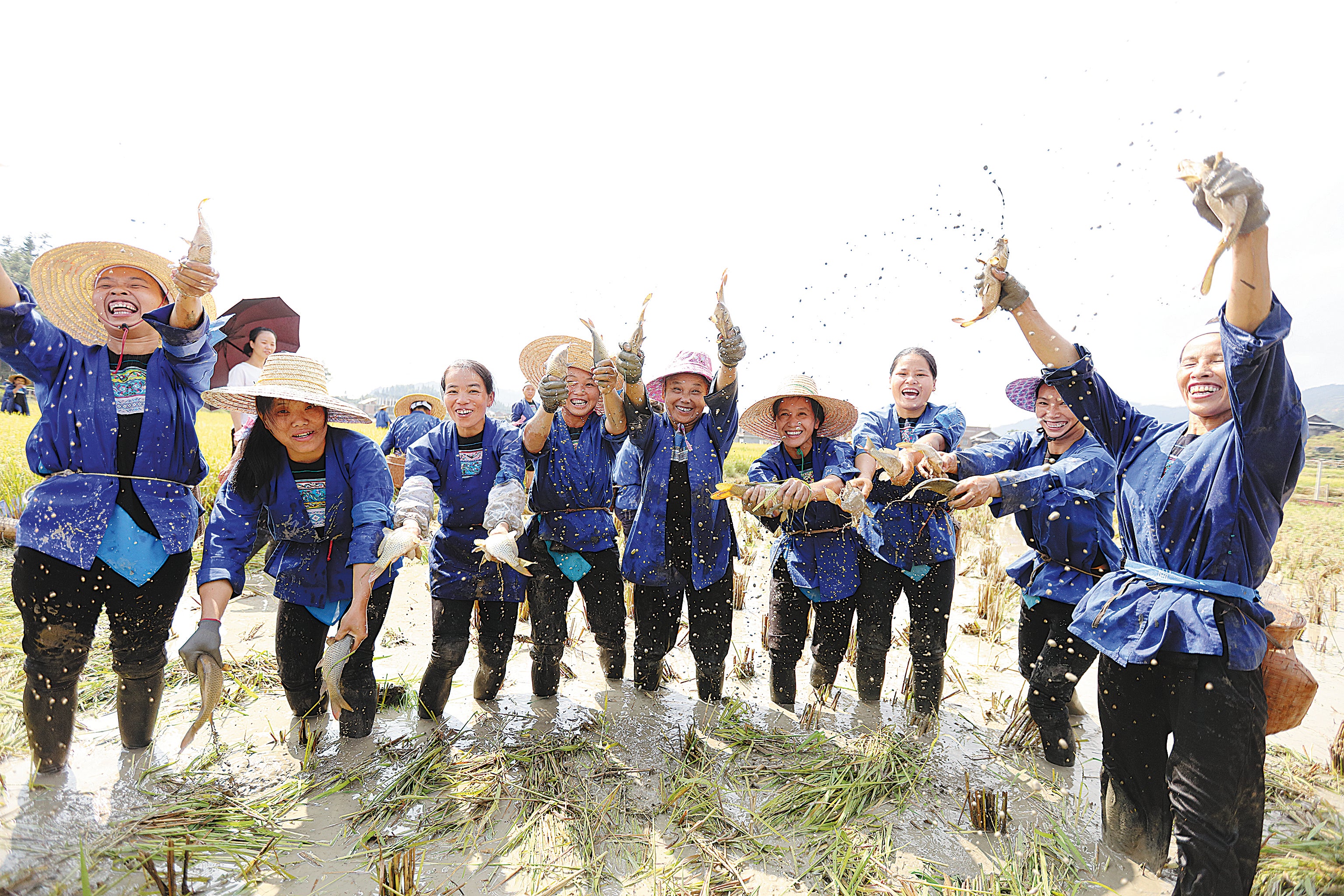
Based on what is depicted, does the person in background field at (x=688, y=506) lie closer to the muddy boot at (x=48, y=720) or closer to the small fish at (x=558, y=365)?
the small fish at (x=558, y=365)

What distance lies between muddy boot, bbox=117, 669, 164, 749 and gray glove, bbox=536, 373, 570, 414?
98.1 inches

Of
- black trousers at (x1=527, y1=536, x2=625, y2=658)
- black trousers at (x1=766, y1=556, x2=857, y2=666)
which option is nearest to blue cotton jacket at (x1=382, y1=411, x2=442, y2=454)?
black trousers at (x1=527, y1=536, x2=625, y2=658)

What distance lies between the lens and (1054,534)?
11.1 feet

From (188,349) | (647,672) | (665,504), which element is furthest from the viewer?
(647,672)

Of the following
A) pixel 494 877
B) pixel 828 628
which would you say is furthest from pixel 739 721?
pixel 494 877

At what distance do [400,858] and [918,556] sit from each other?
3158mm

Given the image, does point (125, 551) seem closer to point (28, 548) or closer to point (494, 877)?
point (28, 548)

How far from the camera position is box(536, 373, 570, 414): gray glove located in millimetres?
3535

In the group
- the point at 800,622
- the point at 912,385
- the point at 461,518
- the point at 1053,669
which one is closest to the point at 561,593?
the point at 461,518

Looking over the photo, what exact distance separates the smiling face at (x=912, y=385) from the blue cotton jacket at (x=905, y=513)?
0.20 feet

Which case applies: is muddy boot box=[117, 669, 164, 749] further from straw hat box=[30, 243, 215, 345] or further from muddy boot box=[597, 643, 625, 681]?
muddy boot box=[597, 643, 625, 681]

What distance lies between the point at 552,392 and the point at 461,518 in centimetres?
102

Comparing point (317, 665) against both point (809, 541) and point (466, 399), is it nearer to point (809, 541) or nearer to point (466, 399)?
point (466, 399)

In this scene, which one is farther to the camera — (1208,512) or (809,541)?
(809,541)
